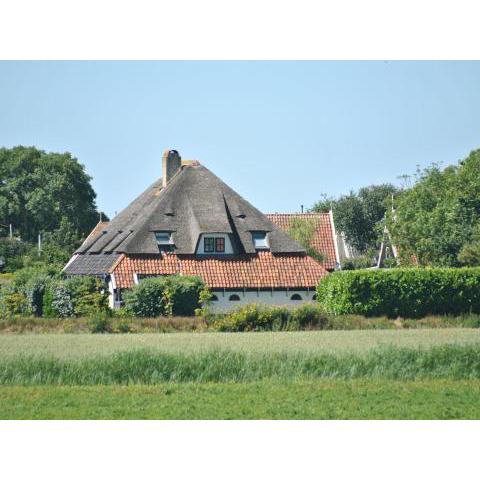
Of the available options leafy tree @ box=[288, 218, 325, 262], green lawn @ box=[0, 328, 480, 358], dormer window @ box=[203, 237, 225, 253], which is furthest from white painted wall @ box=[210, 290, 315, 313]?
green lawn @ box=[0, 328, 480, 358]

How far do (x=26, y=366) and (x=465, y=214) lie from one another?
31.9m

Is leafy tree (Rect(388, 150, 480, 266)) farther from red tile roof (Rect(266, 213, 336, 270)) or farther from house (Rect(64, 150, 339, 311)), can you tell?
house (Rect(64, 150, 339, 311))

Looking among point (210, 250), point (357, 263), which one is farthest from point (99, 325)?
point (357, 263)

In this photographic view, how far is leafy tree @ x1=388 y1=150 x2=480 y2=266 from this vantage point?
4941 cm

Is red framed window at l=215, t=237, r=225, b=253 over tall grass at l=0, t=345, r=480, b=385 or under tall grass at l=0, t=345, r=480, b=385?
over

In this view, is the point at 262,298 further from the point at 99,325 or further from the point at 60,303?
the point at 99,325

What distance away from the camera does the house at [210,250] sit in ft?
148

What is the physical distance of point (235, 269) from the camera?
45781 millimetres

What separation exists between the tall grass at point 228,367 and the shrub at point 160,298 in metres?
16.4

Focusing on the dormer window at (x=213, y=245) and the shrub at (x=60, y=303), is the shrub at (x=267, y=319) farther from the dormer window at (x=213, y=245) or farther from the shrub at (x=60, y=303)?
the dormer window at (x=213, y=245)

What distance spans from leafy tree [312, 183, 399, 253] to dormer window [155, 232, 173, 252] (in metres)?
40.2

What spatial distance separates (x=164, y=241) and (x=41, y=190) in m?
20.5

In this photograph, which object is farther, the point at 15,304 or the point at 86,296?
the point at 15,304

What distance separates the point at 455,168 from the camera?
60.9 m
